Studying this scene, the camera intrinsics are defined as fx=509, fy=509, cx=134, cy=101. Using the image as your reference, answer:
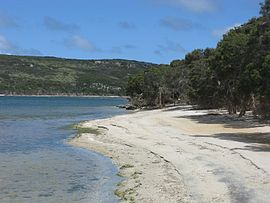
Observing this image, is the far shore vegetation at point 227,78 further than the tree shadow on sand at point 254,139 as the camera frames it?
Yes

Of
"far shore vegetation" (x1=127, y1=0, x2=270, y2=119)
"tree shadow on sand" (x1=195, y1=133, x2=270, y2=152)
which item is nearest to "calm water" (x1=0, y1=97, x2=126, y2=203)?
"tree shadow on sand" (x1=195, y1=133, x2=270, y2=152)

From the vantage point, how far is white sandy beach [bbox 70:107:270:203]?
14398 mm

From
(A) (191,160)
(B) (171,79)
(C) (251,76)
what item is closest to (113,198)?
(A) (191,160)

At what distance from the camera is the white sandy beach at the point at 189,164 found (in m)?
14.4

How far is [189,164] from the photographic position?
19812 millimetres

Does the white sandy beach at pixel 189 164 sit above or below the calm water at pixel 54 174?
above

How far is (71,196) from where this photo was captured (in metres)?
15.7

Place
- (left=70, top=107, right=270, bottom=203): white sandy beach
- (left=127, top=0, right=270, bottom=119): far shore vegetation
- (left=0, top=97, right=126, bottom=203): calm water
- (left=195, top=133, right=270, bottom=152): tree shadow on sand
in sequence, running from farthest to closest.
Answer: (left=127, top=0, right=270, bottom=119): far shore vegetation → (left=195, top=133, right=270, bottom=152): tree shadow on sand → (left=0, top=97, right=126, bottom=203): calm water → (left=70, top=107, right=270, bottom=203): white sandy beach

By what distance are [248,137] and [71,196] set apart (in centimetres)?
1679

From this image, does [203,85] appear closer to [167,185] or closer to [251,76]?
[251,76]

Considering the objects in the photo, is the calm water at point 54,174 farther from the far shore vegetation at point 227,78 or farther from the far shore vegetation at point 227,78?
the far shore vegetation at point 227,78

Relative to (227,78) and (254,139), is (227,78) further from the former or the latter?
(254,139)

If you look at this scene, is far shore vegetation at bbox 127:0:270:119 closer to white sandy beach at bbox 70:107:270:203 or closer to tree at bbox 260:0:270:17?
tree at bbox 260:0:270:17

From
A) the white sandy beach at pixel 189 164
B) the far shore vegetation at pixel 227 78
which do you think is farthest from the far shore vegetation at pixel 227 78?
the white sandy beach at pixel 189 164
